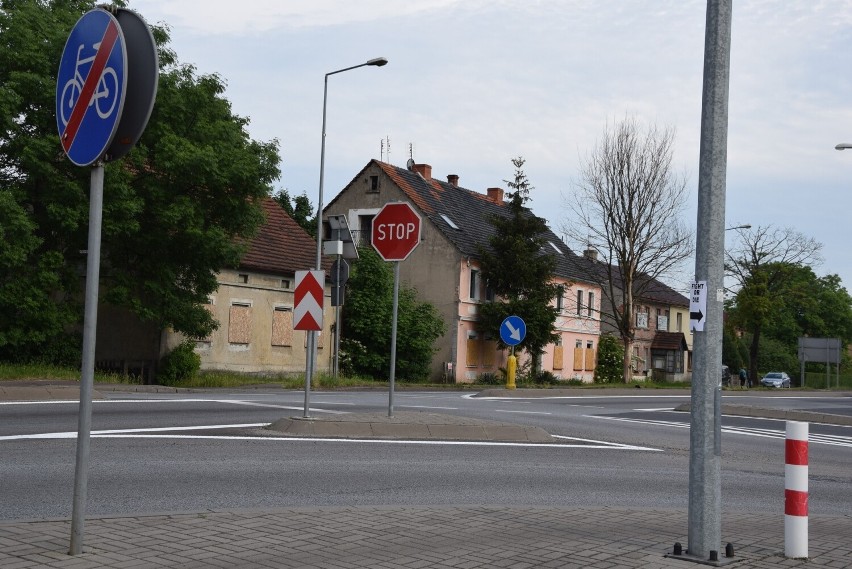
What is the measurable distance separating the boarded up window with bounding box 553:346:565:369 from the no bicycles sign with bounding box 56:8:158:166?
170 feet

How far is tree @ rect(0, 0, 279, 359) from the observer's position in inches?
987

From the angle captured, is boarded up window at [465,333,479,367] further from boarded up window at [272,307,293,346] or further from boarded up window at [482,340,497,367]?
boarded up window at [272,307,293,346]

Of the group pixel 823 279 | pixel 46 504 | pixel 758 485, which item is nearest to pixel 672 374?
pixel 823 279

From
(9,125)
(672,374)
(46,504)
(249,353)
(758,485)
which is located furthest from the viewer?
(672,374)

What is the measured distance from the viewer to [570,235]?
51.2 m

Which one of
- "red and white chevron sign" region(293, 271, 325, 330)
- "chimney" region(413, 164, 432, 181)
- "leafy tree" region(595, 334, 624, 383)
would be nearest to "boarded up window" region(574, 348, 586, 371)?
"leafy tree" region(595, 334, 624, 383)

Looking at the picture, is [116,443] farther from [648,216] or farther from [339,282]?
[648,216]

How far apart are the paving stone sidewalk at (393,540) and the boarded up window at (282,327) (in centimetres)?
3077

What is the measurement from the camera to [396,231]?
1369cm

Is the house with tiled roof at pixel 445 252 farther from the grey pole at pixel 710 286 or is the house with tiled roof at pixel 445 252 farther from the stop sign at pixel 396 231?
Result: the grey pole at pixel 710 286

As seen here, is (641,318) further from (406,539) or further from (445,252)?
(406,539)

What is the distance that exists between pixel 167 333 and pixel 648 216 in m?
27.2

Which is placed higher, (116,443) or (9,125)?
(9,125)

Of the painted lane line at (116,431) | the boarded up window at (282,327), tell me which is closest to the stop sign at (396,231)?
the painted lane line at (116,431)
